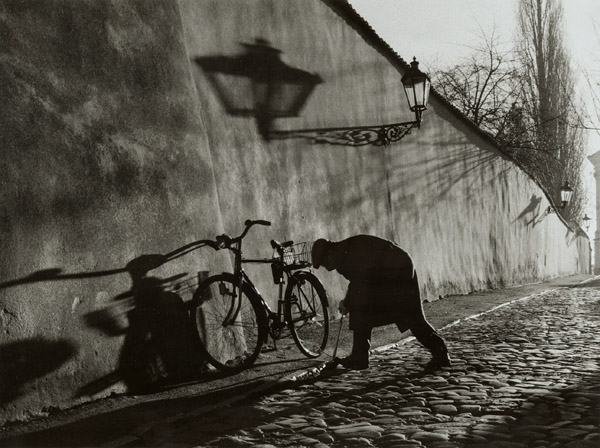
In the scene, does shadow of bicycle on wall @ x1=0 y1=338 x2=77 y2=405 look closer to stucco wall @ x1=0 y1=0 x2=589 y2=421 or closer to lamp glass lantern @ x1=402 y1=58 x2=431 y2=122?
stucco wall @ x1=0 y1=0 x2=589 y2=421

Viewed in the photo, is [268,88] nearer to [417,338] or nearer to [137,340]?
[417,338]

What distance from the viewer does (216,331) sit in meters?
6.56

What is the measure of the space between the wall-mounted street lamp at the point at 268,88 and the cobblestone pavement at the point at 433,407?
3367 millimetres

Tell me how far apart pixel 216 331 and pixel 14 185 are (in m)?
2.31

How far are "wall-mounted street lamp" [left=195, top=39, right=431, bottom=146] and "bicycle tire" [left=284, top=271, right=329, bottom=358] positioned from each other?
2.51 m

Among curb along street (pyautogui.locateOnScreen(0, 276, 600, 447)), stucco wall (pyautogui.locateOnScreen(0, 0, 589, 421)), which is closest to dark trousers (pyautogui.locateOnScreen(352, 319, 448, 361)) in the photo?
curb along street (pyautogui.locateOnScreen(0, 276, 600, 447))

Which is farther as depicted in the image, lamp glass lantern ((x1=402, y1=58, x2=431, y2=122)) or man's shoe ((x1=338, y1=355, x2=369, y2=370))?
lamp glass lantern ((x1=402, y1=58, x2=431, y2=122))

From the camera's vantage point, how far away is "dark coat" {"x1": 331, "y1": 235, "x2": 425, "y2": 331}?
20.7 ft

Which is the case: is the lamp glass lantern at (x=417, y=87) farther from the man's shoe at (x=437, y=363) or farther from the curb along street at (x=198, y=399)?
the man's shoe at (x=437, y=363)

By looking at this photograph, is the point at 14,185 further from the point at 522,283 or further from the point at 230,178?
the point at 522,283

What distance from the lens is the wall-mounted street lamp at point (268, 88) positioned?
853 cm

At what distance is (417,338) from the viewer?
6426 mm

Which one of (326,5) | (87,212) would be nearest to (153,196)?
(87,212)

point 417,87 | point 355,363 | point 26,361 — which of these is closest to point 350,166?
point 417,87
